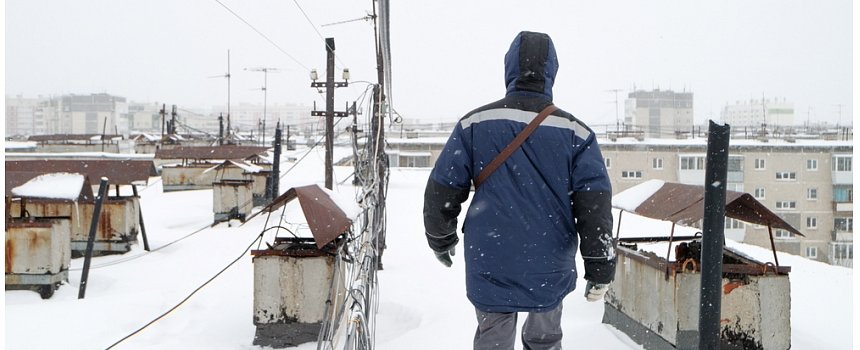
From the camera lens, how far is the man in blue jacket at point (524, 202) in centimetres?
283

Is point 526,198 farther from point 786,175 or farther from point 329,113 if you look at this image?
point 786,175

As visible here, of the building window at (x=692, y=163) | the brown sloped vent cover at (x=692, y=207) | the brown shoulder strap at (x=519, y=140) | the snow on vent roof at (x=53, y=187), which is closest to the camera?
the brown shoulder strap at (x=519, y=140)

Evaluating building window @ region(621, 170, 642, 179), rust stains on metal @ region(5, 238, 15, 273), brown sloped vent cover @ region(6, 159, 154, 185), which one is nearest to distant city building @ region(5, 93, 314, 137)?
building window @ region(621, 170, 642, 179)

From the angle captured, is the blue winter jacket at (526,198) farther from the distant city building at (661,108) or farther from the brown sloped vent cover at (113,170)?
the distant city building at (661,108)

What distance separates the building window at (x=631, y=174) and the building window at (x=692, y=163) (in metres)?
2.90

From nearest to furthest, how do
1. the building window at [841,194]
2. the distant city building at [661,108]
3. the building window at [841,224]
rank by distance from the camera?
1. the building window at [841,194]
2. the building window at [841,224]
3. the distant city building at [661,108]

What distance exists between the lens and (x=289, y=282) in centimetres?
562

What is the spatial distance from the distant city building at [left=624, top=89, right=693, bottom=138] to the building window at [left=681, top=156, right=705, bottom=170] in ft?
101

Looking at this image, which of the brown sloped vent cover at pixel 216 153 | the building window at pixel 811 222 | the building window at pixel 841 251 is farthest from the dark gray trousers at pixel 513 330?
the building window at pixel 841 251

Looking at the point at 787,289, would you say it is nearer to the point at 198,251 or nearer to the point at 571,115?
the point at 571,115

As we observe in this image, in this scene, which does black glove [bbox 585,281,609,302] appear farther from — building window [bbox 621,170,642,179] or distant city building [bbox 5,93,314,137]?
distant city building [bbox 5,93,314,137]

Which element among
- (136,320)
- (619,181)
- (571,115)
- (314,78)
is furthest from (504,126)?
(619,181)

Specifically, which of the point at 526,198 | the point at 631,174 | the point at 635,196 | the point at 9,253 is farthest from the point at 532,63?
the point at 631,174

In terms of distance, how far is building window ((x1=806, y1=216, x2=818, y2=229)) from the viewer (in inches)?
1779
